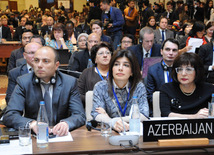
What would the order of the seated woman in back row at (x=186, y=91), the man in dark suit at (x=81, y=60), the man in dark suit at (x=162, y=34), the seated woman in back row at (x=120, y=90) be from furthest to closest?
the man in dark suit at (x=162, y=34) < the man in dark suit at (x=81, y=60) < the seated woman in back row at (x=186, y=91) < the seated woman in back row at (x=120, y=90)

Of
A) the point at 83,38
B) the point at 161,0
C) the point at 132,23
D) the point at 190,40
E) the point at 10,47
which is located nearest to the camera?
the point at 190,40

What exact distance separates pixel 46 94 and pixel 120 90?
2.08 ft

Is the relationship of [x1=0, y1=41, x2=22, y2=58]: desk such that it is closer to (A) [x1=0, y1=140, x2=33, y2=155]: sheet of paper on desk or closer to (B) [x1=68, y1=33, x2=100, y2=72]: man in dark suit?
(B) [x1=68, y1=33, x2=100, y2=72]: man in dark suit

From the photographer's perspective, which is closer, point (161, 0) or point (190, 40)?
point (190, 40)

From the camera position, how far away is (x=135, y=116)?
2.53 metres

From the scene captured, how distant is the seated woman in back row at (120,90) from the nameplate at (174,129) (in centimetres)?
64

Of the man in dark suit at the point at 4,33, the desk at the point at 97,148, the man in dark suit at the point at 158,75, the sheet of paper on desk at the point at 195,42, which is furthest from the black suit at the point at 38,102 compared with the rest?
the man in dark suit at the point at 4,33

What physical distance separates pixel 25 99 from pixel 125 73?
2.80 feet

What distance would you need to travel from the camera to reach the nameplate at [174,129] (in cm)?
223

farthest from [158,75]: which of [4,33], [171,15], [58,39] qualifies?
[171,15]

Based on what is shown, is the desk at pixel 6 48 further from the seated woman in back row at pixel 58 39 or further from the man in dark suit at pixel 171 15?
the man in dark suit at pixel 171 15

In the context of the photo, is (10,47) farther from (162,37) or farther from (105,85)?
(105,85)

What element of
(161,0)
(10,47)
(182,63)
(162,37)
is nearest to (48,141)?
(182,63)

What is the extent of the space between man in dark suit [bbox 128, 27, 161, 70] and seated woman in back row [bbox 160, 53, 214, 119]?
204 cm
